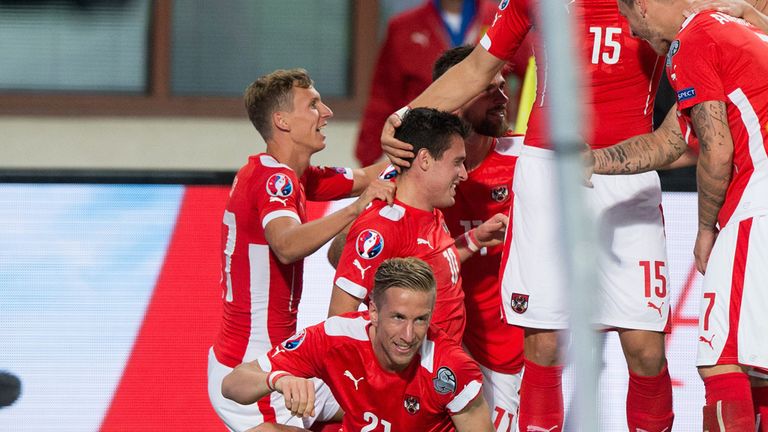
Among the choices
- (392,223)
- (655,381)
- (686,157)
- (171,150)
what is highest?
(686,157)

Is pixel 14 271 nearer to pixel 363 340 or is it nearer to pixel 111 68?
pixel 363 340

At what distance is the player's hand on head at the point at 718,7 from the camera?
391 centimetres

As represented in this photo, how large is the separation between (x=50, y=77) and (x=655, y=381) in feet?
19.1

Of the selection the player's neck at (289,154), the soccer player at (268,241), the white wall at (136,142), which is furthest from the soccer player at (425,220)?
the white wall at (136,142)

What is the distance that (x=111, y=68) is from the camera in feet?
30.1

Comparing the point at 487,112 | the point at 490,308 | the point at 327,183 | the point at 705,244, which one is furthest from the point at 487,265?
the point at 705,244

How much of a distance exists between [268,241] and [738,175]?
63.8 inches

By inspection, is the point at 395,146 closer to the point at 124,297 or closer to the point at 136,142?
the point at 124,297

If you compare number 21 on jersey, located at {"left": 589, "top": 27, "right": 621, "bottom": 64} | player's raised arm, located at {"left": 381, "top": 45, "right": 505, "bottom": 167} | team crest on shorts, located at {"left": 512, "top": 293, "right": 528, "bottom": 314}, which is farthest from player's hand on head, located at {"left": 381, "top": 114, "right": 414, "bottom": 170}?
number 21 on jersey, located at {"left": 589, "top": 27, "right": 621, "bottom": 64}

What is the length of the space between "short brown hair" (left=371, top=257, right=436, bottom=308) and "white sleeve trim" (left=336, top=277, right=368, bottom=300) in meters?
0.26

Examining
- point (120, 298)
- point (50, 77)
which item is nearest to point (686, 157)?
point (120, 298)

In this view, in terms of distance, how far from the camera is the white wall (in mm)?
8805

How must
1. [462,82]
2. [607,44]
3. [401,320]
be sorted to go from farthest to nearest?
[462,82]
[607,44]
[401,320]

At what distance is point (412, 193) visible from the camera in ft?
15.3
